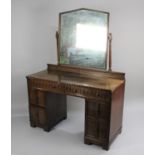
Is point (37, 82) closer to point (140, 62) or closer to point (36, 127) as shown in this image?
point (36, 127)

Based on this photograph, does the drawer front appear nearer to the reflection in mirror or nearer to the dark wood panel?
the dark wood panel

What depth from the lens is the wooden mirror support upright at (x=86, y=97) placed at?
2.24 meters

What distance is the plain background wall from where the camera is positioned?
2.85m

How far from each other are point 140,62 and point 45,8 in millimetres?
1498

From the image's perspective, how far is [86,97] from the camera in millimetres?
2307

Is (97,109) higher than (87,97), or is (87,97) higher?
Answer: (87,97)

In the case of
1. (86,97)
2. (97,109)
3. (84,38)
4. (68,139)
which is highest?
(84,38)

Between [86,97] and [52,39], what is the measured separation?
1.15 metres

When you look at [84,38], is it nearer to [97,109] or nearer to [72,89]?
[72,89]

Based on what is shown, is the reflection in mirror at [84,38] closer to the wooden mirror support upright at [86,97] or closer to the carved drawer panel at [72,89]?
the wooden mirror support upright at [86,97]

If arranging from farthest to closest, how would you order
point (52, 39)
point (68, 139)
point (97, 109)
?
point (52, 39)
point (68, 139)
point (97, 109)

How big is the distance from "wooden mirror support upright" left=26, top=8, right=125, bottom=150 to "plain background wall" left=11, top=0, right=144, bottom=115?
0.33m

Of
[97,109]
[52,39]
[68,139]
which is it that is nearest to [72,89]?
[97,109]

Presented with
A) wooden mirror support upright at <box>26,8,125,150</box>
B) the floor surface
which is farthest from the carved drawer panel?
the floor surface
